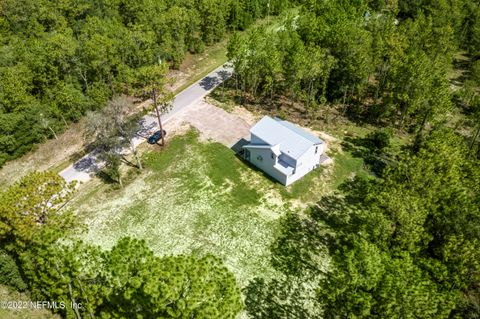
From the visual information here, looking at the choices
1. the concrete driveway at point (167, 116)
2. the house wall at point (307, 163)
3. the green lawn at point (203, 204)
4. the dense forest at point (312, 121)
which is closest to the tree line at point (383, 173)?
the dense forest at point (312, 121)

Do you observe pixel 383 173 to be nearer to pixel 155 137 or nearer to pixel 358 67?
pixel 358 67

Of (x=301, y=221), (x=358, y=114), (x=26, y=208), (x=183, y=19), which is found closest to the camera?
(x=26, y=208)

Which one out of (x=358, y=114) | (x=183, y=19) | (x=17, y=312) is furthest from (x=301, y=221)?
(x=183, y=19)

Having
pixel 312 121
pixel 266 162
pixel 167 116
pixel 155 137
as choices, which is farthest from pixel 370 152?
pixel 167 116

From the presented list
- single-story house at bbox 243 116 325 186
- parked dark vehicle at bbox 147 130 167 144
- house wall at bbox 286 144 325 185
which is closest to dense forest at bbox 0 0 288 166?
parked dark vehicle at bbox 147 130 167 144

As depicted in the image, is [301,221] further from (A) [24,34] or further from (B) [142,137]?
(A) [24,34]

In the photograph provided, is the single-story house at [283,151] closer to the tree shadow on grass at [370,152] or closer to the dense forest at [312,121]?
the dense forest at [312,121]

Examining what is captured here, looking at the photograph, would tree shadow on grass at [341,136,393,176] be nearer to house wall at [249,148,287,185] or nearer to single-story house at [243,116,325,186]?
single-story house at [243,116,325,186]
